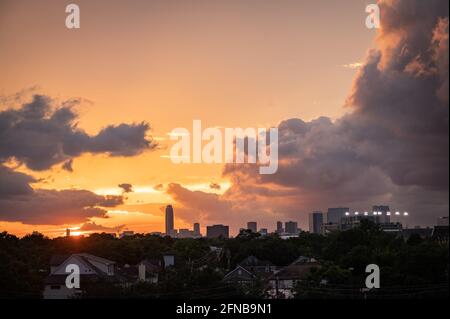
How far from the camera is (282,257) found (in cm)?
7106

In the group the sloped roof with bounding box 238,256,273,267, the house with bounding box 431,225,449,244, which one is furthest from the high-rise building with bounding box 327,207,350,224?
the sloped roof with bounding box 238,256,273,267

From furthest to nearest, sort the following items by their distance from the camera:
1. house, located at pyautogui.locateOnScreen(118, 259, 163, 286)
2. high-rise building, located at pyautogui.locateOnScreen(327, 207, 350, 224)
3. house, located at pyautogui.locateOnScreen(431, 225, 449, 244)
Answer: high-rise building, located at pyautogui.locateOnScreen(327, 207, 350, 224) → house, located at pyautogui.locateOnScreen(431, 225, 449, 244) → house, located at pyautogui.locateOnScreen(118, 259, 163, 286)

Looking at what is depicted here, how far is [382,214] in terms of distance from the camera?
502 ft

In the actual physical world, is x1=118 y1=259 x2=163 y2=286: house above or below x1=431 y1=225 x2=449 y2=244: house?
below

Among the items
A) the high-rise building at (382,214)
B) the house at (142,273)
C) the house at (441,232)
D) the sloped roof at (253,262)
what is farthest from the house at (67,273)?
the high-rise building at (382,214)

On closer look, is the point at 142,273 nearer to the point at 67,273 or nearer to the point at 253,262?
the point at 67,273

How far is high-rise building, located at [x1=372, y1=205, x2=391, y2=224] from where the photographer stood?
143113 mm

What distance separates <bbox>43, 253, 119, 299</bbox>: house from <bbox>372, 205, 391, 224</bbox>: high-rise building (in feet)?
337

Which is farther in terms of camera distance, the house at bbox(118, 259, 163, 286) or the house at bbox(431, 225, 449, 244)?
the house at bbox(431, 225, 449, 244)

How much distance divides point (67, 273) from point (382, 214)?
397 ft

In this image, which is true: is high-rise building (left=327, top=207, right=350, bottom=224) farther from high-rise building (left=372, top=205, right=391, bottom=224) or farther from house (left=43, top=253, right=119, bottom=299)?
house (left=43, top=253, right=119, bottom=299)

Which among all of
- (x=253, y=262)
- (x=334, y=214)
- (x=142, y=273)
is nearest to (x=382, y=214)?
(x=334, y=214)
